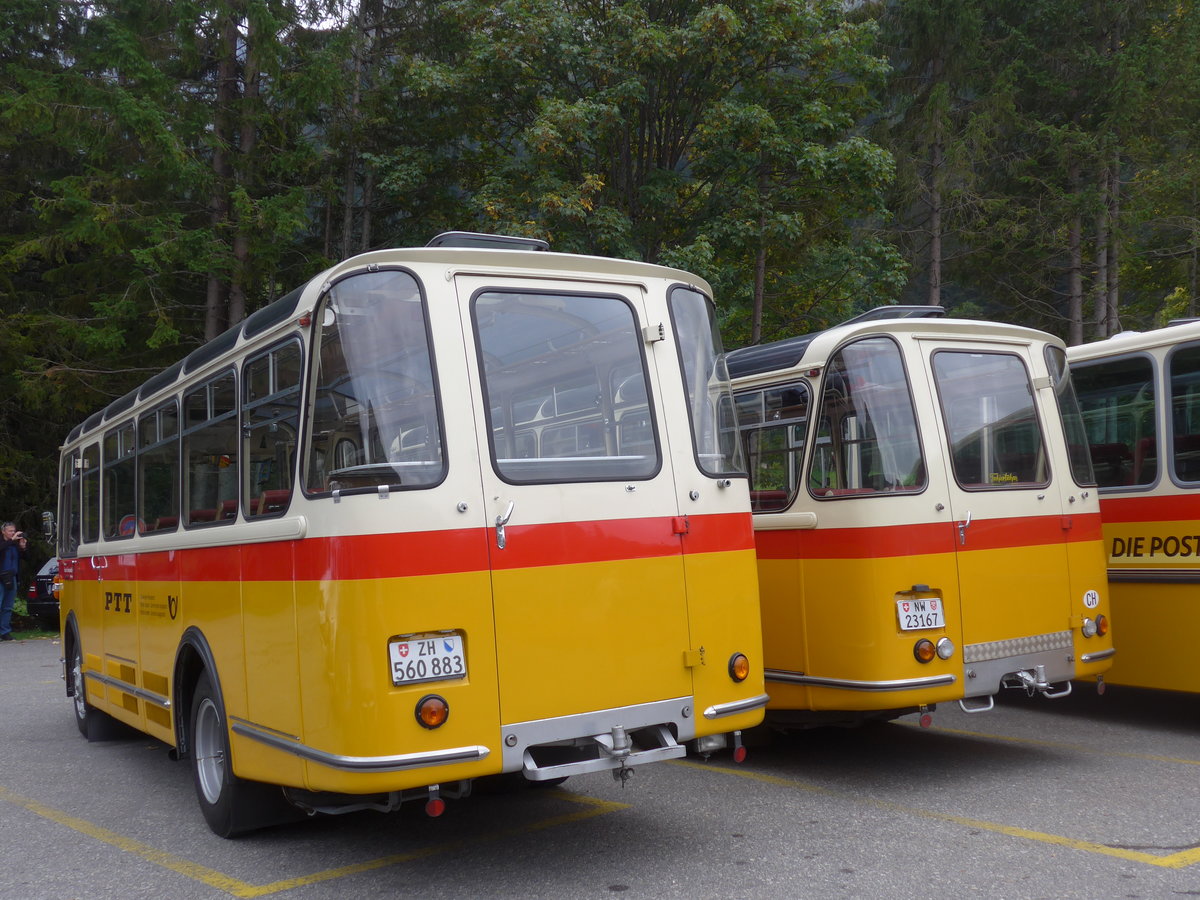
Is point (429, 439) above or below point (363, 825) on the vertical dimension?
above

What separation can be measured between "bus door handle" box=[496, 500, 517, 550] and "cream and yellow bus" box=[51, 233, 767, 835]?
0.01 meters

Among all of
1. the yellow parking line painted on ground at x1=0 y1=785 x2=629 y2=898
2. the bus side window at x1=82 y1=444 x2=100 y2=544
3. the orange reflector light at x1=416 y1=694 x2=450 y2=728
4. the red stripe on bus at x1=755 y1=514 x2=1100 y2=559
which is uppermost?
the bus side window at x1=82 y1=444 x2=100 y2=544

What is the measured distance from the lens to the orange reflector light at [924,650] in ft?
22.3

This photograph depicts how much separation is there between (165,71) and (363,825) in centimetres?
1893

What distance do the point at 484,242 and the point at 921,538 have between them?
321 centimetres

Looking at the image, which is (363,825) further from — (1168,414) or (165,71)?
(165,71)

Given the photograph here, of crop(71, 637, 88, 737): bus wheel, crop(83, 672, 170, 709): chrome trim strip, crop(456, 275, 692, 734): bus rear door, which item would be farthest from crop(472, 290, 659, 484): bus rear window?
crop(71, 637, 88, 737): bus wheel

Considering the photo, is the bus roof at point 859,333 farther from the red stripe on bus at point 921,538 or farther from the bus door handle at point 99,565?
the bus door handle at point 99,565

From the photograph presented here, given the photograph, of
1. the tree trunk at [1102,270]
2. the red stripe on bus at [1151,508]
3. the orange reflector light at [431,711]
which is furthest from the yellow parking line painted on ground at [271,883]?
the tree trunk at [1102,270]

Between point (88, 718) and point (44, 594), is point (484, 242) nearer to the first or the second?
point (88, 718)

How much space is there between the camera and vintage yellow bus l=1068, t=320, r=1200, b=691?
26.7 ft

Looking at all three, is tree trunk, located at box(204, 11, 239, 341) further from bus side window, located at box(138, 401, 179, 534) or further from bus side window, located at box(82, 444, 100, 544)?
bus side window, located at box(138, 401, 179, 534)

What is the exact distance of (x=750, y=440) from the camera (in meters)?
8.20

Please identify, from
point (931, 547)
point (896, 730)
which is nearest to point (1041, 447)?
point (931, 547)
